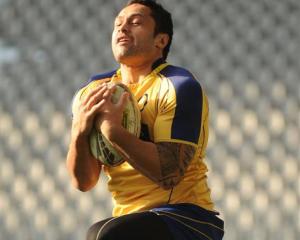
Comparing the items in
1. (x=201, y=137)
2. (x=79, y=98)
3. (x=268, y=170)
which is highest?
(x=79, y=98)

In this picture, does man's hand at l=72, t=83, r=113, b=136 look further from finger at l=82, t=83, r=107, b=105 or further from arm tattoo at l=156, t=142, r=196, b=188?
arm tattoo at l=156, t=142, r=196, b=188

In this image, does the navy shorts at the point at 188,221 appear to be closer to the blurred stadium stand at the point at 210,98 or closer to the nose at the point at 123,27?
the nose at the point at 123,27

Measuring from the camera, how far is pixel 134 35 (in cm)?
243

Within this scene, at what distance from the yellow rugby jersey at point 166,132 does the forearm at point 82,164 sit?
0.04 metres

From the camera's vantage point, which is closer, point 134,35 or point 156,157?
point 156,157

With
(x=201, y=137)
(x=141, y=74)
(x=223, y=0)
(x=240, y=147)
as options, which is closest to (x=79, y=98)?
(x=141, y=74)

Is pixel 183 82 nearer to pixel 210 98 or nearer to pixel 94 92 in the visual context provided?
pixel 94 92

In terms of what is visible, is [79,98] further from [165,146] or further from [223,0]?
[223,0]

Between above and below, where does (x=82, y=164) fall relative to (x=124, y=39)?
below

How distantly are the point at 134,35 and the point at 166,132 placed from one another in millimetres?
277

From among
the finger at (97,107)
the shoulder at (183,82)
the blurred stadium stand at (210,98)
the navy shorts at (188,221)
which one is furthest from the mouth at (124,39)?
the blurred stadium stand at (210,98)

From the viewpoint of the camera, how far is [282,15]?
15.9 ft

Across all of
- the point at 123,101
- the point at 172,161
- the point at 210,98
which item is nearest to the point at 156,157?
the point at 172,161

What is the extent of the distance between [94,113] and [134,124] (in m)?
0.10
